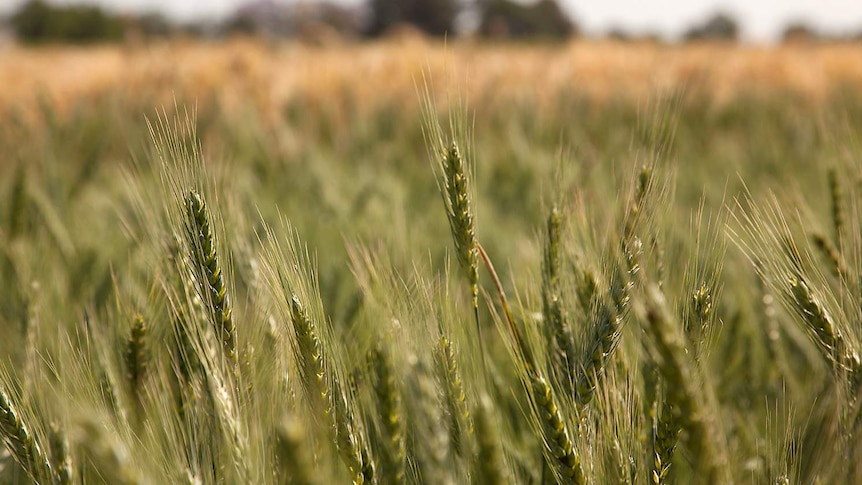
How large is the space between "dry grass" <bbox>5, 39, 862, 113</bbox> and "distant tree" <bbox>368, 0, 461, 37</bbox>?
12.7 ft

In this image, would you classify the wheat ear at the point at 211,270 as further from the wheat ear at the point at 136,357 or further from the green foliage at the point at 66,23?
the green foliage at the point at 66,23

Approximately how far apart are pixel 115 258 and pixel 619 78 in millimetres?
3237

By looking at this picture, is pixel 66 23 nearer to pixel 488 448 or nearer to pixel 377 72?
pixel 377 72

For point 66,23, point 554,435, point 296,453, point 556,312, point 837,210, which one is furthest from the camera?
point 66,23

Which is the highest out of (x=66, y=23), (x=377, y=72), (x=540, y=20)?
(x=540, y=20)

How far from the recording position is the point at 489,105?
9.66 ft

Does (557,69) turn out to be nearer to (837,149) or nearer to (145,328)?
(837,149)

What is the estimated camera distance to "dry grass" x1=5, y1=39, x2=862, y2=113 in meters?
2.95

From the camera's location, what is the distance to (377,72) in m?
3.67

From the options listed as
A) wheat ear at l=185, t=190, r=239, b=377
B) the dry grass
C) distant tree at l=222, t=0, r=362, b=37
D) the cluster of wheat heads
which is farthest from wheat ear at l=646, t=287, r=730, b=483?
distant tree at l=222, t=0, r=362, b=37

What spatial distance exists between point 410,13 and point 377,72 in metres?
6.24

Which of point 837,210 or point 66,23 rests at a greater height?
point 837,210

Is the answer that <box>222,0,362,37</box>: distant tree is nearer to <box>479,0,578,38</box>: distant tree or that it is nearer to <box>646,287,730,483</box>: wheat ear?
<box>479,0,578,38</box>: distant tree

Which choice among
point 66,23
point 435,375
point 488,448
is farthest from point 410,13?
point 488,448
